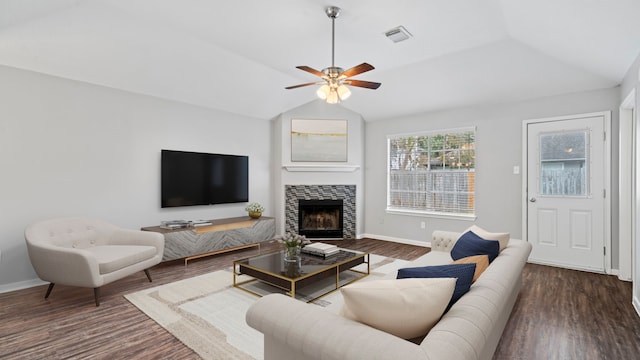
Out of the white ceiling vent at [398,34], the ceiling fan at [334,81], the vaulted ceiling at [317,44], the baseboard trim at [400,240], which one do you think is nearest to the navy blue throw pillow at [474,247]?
the ceiling fan at [334,81]

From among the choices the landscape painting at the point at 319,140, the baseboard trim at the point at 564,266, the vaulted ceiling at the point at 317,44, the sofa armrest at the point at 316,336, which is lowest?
the baseboard trim at the point at 564,266

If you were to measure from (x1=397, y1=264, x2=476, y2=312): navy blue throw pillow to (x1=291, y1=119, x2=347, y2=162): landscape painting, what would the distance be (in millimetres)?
4498

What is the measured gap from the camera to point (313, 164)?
6.02 meters

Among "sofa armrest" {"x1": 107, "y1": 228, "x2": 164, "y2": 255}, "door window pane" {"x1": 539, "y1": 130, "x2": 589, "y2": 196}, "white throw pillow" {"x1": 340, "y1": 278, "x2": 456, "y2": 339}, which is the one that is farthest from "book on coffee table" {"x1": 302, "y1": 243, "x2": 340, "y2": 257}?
"door window pane" {"x1": 539, "y1": 130, "x2": 589, "y2": 196}

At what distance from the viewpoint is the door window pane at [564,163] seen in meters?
4.17

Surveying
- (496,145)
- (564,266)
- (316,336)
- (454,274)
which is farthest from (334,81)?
(564,266)

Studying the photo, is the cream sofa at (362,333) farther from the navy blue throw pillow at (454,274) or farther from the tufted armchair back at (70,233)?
the tufted armchair back at (70,233)

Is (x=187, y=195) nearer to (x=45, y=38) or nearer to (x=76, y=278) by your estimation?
(x=76, y=278)

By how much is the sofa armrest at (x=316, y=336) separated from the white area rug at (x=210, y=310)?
0.51m

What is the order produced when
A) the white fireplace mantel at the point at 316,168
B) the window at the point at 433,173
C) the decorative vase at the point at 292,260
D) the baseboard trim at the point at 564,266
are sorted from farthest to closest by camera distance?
the white fireplace mantel at the point at 316,168 < the window at the point at 433,173 < the baseboard trim at the point at 564,266 < the decorative vase at the point at 292,260

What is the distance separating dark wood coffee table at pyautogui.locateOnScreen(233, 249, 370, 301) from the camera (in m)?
2.87

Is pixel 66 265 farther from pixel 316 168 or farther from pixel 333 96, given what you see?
pixel 316 168

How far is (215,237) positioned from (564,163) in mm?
5182

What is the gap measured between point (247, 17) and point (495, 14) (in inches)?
101
